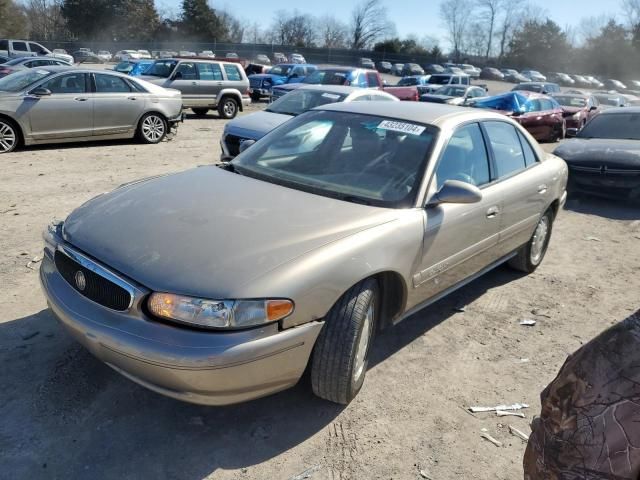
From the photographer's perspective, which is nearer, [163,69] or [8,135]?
[8,135]

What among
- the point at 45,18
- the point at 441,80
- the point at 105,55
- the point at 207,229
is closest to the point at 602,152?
the point at 207,229

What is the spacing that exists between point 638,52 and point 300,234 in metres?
88.8

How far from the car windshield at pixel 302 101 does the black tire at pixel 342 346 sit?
23.9 feet

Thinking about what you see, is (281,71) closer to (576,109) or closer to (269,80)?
(269,80)

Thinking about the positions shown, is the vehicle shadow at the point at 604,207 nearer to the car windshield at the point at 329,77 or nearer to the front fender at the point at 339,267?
the front fender at the point at 339,267

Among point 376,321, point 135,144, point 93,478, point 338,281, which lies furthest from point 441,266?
point 135,144

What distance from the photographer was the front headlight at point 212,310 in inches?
97.6

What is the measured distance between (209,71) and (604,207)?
12.1m

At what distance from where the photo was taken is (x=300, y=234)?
2904 mm

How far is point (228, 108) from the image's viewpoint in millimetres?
16969

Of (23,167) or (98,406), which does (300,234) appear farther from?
(23,167)

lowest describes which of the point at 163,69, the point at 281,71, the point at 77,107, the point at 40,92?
the point at 77,107

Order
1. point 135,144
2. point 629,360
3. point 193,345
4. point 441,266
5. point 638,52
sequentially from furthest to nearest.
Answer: point 638,52
point 135,144
point 441,266
point 193,345
point 629,360

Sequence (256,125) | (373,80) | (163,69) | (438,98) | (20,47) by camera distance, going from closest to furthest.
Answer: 1. (256,125)
2. (373,80)
3. (163,69)
4. (438,98)
5. (20,47)
